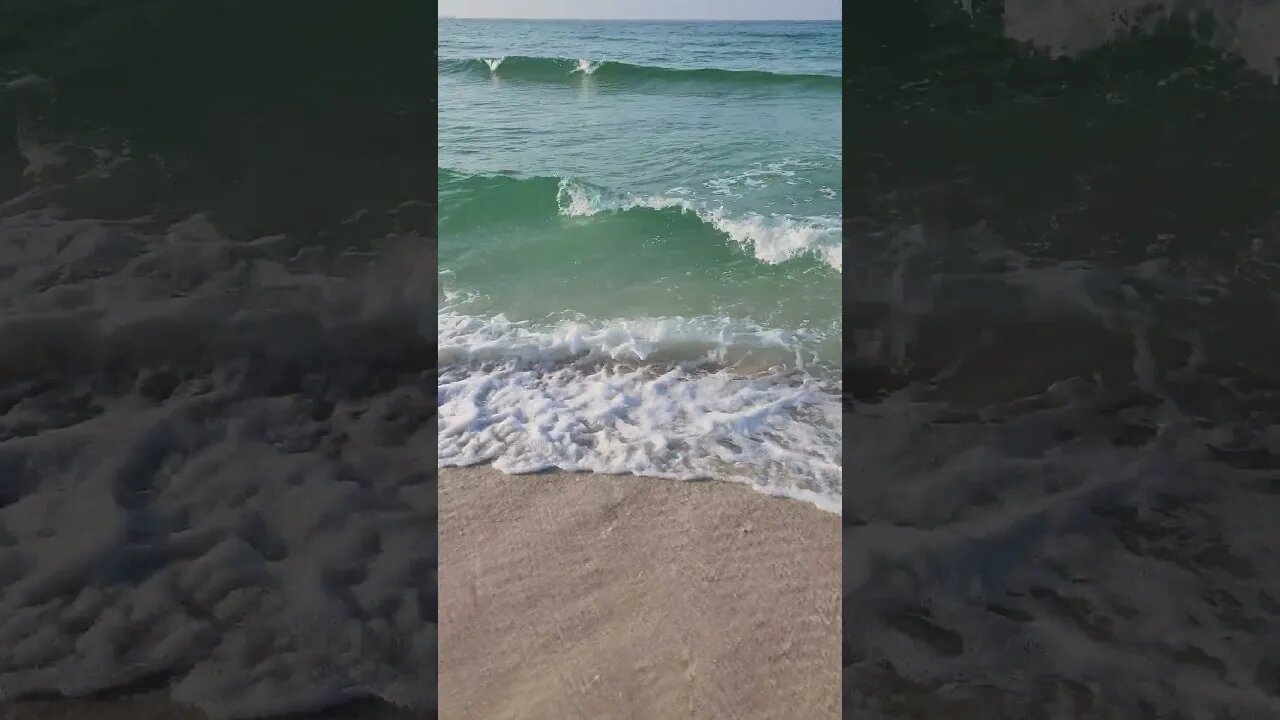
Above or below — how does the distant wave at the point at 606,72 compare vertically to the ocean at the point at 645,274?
above

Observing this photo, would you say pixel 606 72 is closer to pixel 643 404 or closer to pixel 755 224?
pixel 755 224

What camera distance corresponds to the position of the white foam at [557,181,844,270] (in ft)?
15.6

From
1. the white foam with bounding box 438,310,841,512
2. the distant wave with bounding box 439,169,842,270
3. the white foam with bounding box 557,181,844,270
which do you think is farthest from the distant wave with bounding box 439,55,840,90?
the white foam with bounding box 438,310,841,512

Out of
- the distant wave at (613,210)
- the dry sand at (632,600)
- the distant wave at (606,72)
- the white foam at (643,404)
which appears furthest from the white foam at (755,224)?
the distant wave at (606,72)

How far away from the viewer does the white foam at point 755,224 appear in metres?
4.76

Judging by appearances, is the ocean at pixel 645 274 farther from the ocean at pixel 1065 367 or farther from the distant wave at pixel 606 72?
the ocean at pixel 1065 367

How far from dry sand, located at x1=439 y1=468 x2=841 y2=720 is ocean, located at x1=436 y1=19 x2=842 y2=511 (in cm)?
15

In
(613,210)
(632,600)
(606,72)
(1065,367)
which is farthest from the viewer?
(606,72)

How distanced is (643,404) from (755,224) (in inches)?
113

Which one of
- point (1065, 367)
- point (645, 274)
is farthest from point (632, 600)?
point (645, 274)

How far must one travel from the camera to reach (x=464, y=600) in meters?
1.76

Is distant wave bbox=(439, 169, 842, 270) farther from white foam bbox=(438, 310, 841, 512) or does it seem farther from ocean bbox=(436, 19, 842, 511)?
white foam bbox=(438, 310, 841, 512)

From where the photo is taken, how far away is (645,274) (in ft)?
14.8

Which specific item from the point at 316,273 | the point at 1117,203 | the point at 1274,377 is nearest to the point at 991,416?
the point at 1274,377
